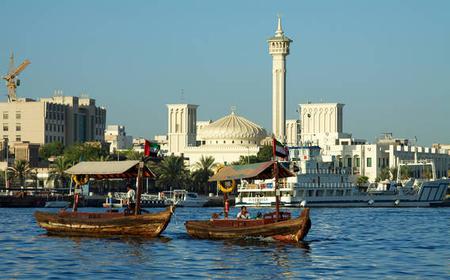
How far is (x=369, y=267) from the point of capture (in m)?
56.4

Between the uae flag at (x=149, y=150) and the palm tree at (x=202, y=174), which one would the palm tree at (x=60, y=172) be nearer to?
the palm tree at (x=202, y=174)

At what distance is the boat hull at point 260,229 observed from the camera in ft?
223

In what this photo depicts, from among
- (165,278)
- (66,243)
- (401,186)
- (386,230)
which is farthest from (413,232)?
(401,186)

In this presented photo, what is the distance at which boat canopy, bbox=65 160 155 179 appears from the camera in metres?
75.5

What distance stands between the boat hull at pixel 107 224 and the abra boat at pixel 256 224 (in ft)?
8.06

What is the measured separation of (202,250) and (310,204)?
319 feet

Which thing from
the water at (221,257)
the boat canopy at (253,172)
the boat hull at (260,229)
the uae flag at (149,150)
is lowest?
the water at (221,257)

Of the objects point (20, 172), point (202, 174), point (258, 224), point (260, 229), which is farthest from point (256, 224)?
point (202, 174)

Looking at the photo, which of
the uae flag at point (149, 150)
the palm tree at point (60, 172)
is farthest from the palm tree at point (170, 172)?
the uae flag at point (149, 150)

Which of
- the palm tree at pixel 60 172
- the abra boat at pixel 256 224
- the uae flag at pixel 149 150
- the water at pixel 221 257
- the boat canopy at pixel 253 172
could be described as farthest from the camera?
the palm tree at pixel 60 172

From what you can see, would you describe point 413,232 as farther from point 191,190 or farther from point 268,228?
point 191,190

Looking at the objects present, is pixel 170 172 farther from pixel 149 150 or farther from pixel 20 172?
pixel 149 150

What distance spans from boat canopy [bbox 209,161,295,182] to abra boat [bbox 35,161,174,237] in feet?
14.5

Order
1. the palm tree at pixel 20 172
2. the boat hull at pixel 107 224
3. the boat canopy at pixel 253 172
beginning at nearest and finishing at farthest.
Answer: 1. the boat canopy at pixel 253 172
2. the boat hull at pixel 107 224
3. the palm tree at pixel 20 172
